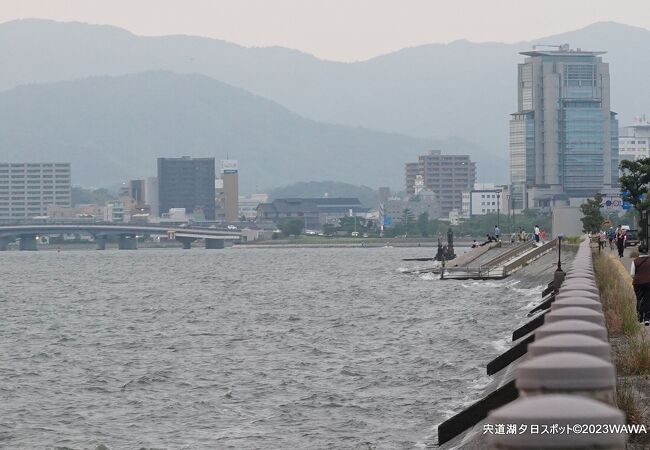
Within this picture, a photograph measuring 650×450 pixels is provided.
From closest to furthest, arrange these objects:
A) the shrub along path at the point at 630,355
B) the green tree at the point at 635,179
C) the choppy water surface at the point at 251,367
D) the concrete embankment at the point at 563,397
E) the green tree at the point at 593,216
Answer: the concrete embankment at the point at 563,397 < the shrub along path at the point at 630,355 < the choppy water surface at the point at 251,367 < the green tree at the point at 635,179 < the green tree at the point at 593,216

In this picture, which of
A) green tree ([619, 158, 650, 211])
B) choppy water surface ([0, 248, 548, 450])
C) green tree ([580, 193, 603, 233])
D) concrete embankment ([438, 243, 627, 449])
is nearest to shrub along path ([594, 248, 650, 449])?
choppy water surface ([0, 248, 548, 450])

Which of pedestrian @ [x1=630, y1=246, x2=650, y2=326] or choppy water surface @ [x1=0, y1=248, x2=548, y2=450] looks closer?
pedestrian @ [x1=630, y1=246, x2=650, y2=326]

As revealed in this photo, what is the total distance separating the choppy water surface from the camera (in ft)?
99.3

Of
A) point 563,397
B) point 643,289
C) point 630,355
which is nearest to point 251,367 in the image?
point 643,289

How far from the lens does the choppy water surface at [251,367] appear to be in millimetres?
30281

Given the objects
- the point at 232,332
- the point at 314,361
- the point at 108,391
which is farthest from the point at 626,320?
the point at 232,332

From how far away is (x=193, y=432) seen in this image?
30.4 meters

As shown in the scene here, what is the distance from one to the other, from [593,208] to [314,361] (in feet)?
373

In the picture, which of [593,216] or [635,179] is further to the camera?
[593,216]

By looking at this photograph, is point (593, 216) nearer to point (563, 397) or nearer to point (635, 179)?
point (635, 179)

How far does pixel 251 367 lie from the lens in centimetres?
4538

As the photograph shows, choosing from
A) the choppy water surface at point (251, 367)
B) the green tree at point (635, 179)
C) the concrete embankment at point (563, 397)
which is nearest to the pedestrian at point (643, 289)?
the choppy water surface at point (251, 367)

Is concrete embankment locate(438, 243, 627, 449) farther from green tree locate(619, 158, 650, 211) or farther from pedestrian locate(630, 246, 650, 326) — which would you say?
green tree locate(619, 158, 650, 211)

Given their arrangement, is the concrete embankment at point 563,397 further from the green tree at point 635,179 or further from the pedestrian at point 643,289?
the green tree at point 635,179
